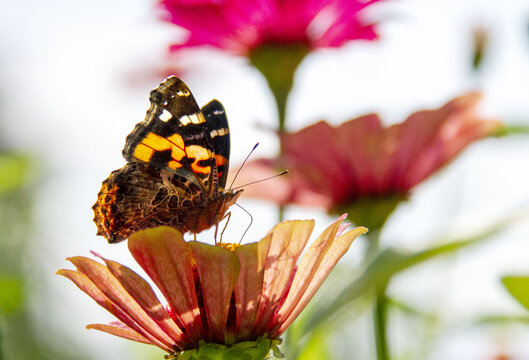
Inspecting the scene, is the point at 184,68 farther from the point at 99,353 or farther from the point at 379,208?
the point at 379,208

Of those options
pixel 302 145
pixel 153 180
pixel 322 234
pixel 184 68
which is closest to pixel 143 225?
pixel 153 180

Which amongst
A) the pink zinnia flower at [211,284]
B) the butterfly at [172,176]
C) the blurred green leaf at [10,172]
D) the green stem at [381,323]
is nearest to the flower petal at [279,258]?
the pink zinnia flower at [211,284]

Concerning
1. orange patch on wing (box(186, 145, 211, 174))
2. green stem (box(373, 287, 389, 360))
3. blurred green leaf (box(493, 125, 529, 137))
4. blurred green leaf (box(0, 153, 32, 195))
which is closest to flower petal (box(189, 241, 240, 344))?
green stem (box(373, 287, 389, 360))

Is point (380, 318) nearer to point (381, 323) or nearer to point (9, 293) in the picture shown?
point (381, 323)

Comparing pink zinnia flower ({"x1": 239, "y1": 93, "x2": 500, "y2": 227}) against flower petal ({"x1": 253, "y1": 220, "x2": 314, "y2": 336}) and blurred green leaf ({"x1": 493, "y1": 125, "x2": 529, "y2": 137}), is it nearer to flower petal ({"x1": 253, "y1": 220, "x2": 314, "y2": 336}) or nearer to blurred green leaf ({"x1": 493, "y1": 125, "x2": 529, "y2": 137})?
blurred green leaf ({"x1": 493, "y1": 125, "x2": 529, "y2": 137})

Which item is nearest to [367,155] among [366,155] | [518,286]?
[366,155]
